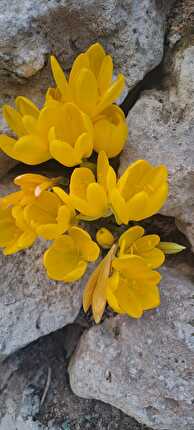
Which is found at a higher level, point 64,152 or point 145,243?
point 64,152

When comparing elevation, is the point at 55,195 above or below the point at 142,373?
above

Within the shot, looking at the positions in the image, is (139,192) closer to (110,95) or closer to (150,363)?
(110,95)

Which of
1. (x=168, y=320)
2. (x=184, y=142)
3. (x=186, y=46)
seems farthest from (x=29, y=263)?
(x=186, y=46)

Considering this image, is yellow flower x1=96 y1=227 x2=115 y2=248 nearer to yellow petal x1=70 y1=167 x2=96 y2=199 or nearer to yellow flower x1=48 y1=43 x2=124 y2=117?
yellow petal x1=70 y1=167 x2=96 y2=199

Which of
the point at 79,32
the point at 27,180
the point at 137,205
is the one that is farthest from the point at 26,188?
the point at 79,32

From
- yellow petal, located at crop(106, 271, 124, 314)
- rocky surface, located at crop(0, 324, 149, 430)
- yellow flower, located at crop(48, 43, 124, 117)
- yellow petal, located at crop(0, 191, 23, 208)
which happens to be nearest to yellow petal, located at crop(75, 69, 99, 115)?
yellow flower, located at crop(48, 43, 124, 117)

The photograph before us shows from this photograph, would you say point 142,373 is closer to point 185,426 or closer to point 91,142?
point 185,426
